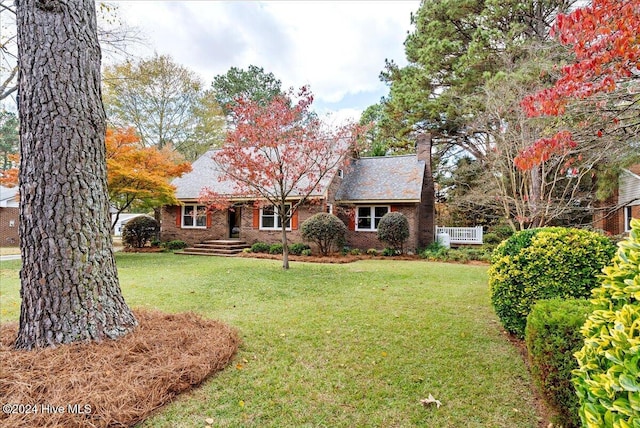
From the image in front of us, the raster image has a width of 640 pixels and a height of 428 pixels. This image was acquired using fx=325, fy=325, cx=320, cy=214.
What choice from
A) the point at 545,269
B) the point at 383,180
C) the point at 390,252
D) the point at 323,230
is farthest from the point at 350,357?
the point at 383,180

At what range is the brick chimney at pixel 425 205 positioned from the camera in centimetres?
1650

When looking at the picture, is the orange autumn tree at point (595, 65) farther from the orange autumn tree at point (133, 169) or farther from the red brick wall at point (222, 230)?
the orange autumn tree at point (133, 169)

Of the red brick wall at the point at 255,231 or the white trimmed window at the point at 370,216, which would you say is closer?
the red brick wall at the point at 255,231

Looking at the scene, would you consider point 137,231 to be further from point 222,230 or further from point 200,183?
point 222,230

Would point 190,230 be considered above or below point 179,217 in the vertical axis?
below

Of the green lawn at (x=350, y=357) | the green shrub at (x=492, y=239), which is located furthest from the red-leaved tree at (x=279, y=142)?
the green shrub at (x=492, y=239)

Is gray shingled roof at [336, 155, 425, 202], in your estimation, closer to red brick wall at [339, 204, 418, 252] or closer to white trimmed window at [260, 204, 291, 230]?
red brick wall at [339, 204, 418, 252]

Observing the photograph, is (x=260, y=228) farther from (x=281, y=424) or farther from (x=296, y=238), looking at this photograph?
(x=281, y=424)

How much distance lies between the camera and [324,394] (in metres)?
2.96

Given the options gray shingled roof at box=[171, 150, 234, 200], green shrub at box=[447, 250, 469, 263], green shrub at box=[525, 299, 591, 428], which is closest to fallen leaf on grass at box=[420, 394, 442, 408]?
green shrub at box=[525, 299, 591, 428]

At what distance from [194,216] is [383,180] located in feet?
32.4

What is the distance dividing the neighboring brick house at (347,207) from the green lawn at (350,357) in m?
7.54

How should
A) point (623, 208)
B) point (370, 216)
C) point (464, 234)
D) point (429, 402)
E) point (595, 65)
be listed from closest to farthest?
point (429, 402)
point (595, 65)
point (623, 208)
point (370, 216)
point (464, 234)

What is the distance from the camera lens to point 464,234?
16797 mm
